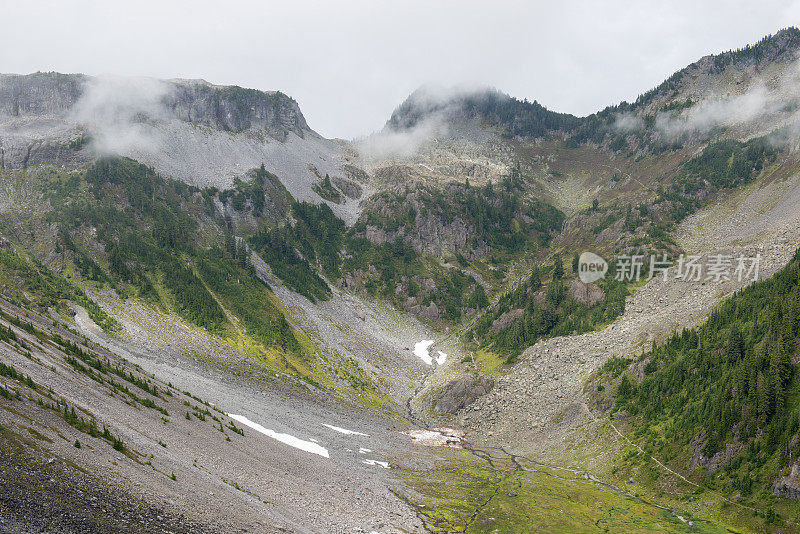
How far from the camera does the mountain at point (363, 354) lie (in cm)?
3619

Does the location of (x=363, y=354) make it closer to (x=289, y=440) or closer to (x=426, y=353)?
(x=426, y=353)

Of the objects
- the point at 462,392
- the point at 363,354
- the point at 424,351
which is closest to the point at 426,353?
the point at 424,351

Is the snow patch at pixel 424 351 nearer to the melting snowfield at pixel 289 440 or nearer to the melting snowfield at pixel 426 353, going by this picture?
the melting snowfield at pixel 426 353

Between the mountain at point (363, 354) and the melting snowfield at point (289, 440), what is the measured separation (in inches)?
20.9

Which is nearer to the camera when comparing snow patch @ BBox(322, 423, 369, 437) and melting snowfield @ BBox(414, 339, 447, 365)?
snow patch @ BBox(322, 423, 369, 437)

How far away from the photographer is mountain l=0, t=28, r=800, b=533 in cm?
3619

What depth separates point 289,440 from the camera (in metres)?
59.3

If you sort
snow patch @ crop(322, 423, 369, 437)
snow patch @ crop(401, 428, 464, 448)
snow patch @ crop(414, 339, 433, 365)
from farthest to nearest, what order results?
snow patch @ crop(414, 339, 433, 365), snow patch @ crop(401, 428, 464, 448), snow patch @ crop(322, 423, 369, 437)

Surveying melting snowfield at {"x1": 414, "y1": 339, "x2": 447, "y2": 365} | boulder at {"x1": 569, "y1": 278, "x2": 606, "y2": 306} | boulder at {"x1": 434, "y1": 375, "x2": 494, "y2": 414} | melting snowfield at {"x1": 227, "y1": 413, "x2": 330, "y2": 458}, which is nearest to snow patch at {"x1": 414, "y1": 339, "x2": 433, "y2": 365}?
melting snowfield at {"x1": 414, "y1": 339, "x2": 447, "y2": 365}

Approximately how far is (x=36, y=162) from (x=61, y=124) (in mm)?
44460

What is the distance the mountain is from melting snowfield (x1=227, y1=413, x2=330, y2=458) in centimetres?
53

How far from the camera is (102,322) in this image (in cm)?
8562

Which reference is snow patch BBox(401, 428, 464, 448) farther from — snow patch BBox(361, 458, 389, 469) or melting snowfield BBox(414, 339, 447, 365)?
melting snowfield BBox(414, 339, 447, 365)

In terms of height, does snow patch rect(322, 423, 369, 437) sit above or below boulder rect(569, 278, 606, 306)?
below
